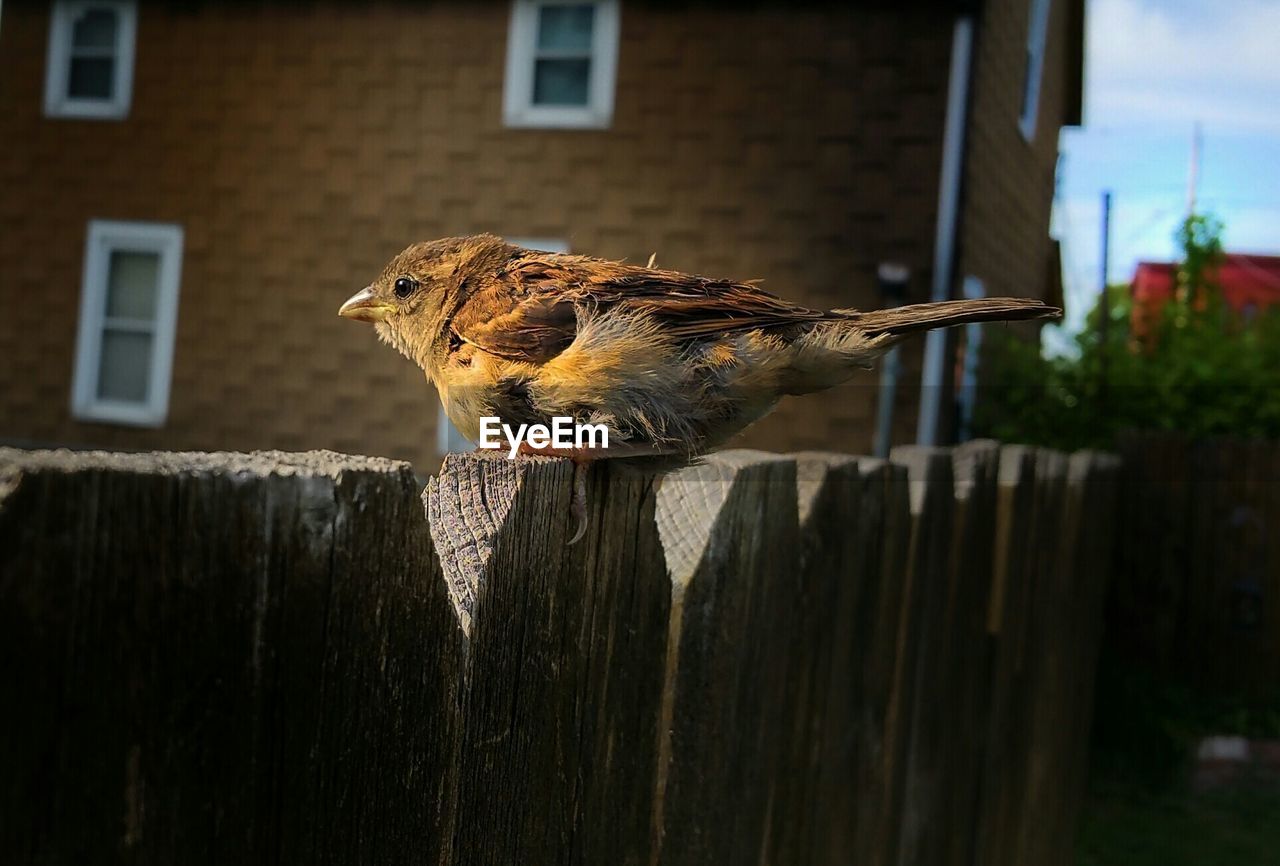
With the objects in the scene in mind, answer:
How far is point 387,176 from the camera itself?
8250 millimetres

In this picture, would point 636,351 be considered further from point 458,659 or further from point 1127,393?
point 1127,393

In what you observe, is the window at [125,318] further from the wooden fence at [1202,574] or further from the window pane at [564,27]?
the wooden fence at [1202,574]

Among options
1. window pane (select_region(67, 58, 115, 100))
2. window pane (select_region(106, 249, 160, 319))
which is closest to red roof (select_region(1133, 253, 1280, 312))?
window pane (select_region(106, 249, 160, 319))

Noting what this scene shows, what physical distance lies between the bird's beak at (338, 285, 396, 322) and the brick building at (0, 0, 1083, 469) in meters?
5.43

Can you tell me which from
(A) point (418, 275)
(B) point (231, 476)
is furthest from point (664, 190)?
(B) point (231, 476)

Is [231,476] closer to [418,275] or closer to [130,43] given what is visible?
[418,275]

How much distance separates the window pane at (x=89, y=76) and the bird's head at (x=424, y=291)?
9.14 meters

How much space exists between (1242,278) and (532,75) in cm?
868

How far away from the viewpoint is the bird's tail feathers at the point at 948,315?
793 mm

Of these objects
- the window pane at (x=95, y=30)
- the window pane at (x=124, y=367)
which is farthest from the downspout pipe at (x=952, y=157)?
the window pane at (x=95, y=30)

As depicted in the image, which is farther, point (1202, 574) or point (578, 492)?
point (1202, 574)

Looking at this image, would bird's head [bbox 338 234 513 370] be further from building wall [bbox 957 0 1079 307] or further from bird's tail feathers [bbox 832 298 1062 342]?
building wall [bbox 957 0 1079 307]

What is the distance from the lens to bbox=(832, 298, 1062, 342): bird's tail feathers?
79cm

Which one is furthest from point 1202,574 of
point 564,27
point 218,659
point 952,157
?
point 218,659
